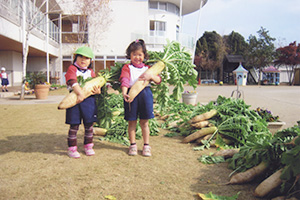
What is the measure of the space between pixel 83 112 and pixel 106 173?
0.99 m

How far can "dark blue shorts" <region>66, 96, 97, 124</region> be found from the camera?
3316 millimetres

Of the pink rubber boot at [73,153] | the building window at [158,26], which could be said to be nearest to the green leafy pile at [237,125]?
the pink rubber boot at [73,153]

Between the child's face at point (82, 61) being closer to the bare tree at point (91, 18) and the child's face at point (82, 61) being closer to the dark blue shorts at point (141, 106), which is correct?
the dark blue shorts at point (141, 106)

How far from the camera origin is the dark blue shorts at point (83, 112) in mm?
3316

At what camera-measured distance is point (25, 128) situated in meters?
5.28

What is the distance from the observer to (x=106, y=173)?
2.81 m

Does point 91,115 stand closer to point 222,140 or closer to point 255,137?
point 222,140

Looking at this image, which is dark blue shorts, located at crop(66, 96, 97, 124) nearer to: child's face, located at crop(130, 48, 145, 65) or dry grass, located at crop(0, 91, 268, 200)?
dry grass, located at crop(0, 91, 268, 200)

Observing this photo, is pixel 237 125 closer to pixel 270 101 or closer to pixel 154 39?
pixel 270 101

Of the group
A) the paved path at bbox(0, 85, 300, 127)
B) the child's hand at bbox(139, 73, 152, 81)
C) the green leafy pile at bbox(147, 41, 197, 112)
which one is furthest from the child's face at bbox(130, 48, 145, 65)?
the paved path at bbox(0, 85, 300, 127)

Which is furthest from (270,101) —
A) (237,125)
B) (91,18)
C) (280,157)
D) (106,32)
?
(106,32)

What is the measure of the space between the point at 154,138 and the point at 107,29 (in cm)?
2271

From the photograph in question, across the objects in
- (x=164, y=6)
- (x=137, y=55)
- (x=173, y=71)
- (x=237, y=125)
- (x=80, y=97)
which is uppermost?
(x=164, y=6)

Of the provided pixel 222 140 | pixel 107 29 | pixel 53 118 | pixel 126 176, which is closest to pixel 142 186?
pixel 126 176
